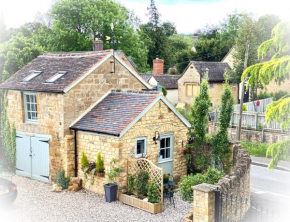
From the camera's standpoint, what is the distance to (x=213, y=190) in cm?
948

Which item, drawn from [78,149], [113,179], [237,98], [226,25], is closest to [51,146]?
[78,149]

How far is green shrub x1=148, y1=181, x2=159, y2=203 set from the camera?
1222 centimetres

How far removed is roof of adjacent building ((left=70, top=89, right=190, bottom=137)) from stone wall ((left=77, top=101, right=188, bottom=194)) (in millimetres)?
264

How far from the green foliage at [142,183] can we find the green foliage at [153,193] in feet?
1.62

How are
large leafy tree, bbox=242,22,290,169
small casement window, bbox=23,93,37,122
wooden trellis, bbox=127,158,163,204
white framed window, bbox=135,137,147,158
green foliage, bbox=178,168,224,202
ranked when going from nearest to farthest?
large leafy tree, bbox=242,22,290,169 → green foliage, bbox=178,168,224,202 → wooden trellis, bbox=127,158,163,204 → white framed window, bbox=135,137,147,158 → small casement window, bbox=23,93,37,122

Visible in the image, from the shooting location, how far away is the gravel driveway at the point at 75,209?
38.7 ft

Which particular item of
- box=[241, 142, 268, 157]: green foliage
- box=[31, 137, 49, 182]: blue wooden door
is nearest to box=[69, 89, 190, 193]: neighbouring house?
box=[31, 137, 49, 182]: blue wooden door

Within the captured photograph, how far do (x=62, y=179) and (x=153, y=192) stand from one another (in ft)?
15.1

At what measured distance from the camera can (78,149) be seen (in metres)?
15.0

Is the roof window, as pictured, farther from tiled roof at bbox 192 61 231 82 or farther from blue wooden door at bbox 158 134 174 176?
tiled roof at bbox 192 61 231 82

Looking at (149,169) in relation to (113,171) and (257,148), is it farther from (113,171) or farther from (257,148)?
(257,148)

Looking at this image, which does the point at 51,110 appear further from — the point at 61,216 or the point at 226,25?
the point at 226,25

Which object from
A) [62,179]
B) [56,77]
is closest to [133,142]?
[62,179]

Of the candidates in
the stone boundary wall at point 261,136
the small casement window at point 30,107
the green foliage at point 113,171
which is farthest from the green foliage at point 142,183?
the stone boundary wall at point 261,136
